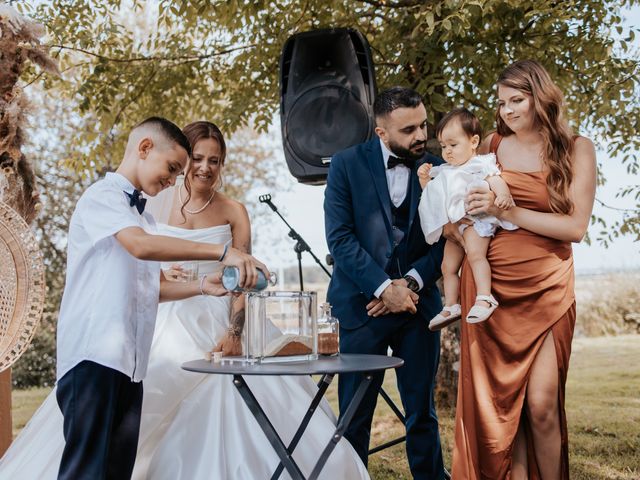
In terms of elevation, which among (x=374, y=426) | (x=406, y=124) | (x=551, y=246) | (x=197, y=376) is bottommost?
(x=374, y=426)

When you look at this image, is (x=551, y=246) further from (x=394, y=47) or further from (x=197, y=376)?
(x=394, y=47)

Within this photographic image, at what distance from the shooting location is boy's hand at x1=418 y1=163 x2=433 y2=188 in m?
3.11

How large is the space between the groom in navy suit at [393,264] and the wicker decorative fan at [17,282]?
138 cm

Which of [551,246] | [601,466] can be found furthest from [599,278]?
[551,246]

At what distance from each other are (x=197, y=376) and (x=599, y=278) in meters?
8.37

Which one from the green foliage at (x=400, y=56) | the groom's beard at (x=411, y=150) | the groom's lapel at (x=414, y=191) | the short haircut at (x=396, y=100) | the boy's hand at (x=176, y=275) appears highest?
the green foliage at (x=400, y=56)

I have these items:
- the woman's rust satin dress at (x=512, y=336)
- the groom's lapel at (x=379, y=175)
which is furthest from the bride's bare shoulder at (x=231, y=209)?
the woman's rust satin dress at (x=512, y=336)

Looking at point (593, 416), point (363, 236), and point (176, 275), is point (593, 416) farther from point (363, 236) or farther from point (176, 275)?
point (176, 275)

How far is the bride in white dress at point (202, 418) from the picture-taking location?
306cm

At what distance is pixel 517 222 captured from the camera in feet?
9.02

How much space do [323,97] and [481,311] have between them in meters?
2.32

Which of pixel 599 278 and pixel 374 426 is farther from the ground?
pixel 599 278

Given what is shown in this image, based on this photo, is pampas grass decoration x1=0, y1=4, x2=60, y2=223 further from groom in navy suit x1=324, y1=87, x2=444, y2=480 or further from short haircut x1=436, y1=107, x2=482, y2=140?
short haircut x1=436, y1=107, x2=482, y2=140

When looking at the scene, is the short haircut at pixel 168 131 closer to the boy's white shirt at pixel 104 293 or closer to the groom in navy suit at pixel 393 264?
the boy's white shirt at pixel 104 293
